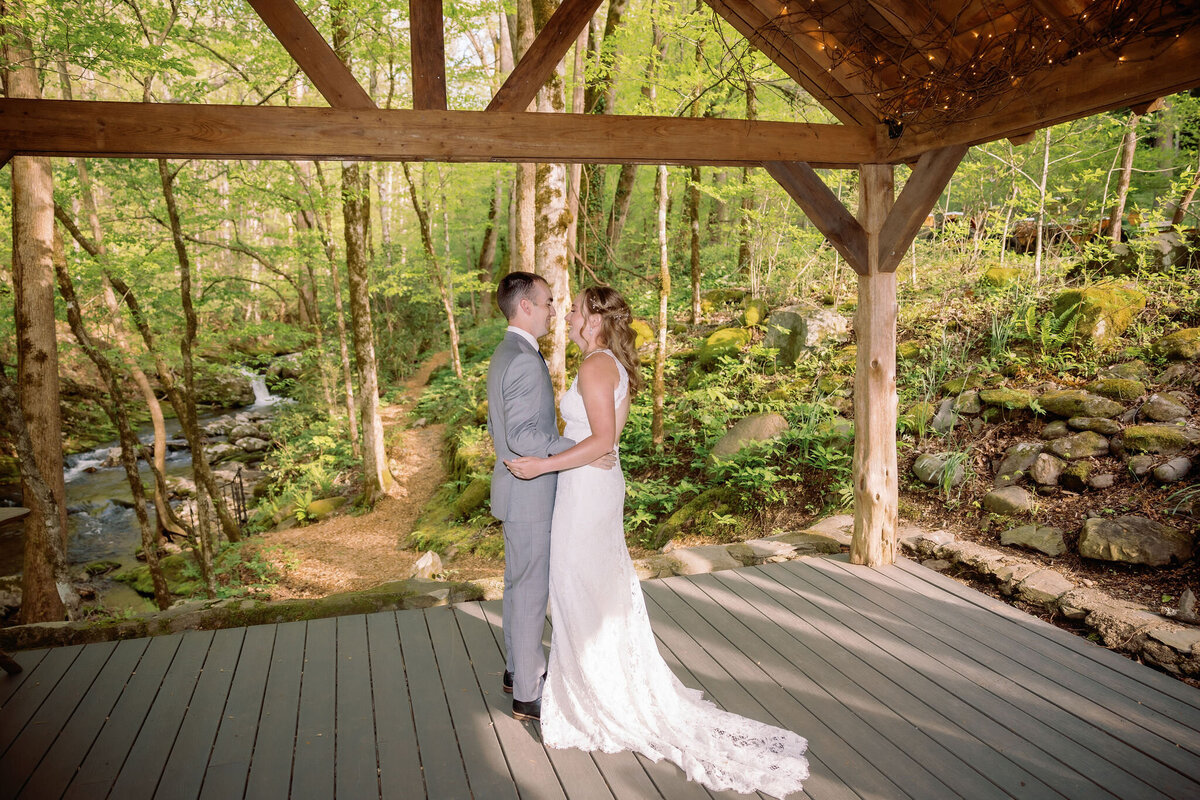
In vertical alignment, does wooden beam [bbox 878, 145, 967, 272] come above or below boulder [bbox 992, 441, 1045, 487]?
above

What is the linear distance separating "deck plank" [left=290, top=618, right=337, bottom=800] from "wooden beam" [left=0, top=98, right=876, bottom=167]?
2.64 metres

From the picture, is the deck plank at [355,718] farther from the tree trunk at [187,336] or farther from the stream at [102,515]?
the stream at [102,515]

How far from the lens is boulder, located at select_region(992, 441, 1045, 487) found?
5.43 metres

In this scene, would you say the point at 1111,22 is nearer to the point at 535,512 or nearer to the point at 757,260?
the point at 535,512

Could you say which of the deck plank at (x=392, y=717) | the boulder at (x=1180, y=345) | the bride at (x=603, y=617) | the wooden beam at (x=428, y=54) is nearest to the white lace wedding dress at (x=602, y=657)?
the bride at (x=603, y=617)

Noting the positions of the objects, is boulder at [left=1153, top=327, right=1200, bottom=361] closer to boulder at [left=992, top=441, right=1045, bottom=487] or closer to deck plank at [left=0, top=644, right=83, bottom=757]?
boulder at [left=992, top=441, right=1045, bottom=487]

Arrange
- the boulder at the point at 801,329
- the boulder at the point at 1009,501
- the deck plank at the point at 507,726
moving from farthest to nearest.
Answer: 1. the boulder at the point at 801,329
2. the boulder at the point at 1009,501
3. the deck plank at the point at 507,726

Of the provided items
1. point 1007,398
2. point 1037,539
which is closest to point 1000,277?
point 1007,398

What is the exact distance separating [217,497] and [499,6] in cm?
806

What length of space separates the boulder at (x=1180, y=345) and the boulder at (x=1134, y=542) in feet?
6.65

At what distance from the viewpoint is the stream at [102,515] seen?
9000mm

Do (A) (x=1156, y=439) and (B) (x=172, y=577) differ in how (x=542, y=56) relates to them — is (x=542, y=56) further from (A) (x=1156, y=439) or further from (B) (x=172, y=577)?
(B) (x=172, y=577)

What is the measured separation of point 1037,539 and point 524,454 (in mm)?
3909

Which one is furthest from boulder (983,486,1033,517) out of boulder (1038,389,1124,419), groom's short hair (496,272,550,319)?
groom's short hair (496,272,550,319)
